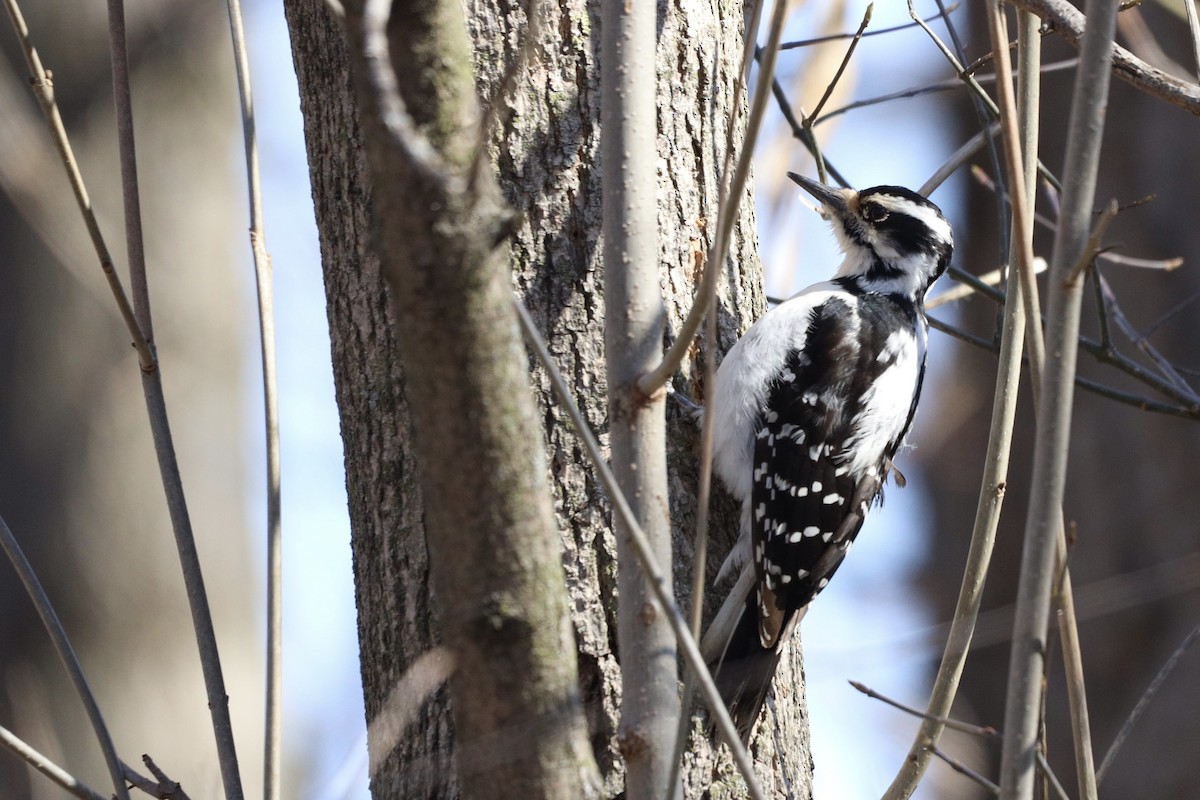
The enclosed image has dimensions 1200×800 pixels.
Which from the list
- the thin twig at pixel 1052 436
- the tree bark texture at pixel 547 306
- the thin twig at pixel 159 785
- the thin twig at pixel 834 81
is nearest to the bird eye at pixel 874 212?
the thin twig at pixel 834 81

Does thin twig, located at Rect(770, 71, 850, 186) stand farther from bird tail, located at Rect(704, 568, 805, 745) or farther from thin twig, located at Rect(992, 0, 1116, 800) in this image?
thin twig, located at Rect(992, 0, 1116, 800)

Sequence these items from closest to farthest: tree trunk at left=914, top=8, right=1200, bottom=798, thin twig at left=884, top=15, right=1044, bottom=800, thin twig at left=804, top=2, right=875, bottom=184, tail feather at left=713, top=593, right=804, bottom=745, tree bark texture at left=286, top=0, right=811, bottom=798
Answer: thin twig at left=884, top=15, right=1044, bottom=800 → tree bark texture at left=286, top=0, right=811, bottom=798 → tail feather at left=713, top=593, right=804, bottom=745 → thin twig at left=804, top=2, right=875, bottom=184 → tree trunk at left=914, top=8, right=1200, bottom=798

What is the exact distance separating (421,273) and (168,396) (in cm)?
330

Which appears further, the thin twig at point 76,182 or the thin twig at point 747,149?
the thin twig at point 76,182

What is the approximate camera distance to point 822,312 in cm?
326

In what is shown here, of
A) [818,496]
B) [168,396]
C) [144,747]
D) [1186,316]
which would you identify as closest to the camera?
[818,496]

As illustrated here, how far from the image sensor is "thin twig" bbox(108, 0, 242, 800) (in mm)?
1729

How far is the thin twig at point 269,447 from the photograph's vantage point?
5.66ft

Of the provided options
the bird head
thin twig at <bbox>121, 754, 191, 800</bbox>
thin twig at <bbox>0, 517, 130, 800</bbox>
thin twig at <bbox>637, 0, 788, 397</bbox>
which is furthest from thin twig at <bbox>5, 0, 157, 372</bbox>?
the bird head

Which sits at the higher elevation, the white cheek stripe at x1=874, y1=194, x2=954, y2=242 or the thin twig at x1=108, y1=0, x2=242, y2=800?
the white cheek stripe at x1=874, y1=194, x2=954, y2=242

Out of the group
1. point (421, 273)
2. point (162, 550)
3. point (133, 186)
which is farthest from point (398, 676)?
point (162, 550)

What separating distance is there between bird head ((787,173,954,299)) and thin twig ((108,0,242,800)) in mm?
2170

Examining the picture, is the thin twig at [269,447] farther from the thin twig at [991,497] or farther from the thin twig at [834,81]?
the thin twig at [834,81]

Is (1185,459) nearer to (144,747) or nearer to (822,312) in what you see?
(822,312)
